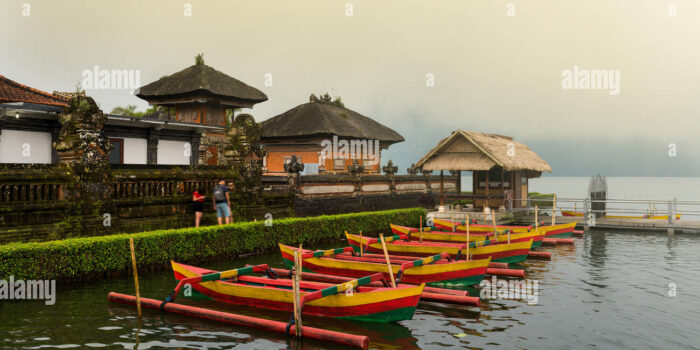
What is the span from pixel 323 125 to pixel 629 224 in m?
21.3

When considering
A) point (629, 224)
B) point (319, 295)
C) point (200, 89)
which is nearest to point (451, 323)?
point (319, 295)

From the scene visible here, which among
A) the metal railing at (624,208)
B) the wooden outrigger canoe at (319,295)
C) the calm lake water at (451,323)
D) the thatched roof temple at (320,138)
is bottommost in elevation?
the calm lake water at (451,323)

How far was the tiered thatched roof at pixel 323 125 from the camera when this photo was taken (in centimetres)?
3859

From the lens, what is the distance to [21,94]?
24094mm

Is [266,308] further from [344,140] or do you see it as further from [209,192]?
[344,140]

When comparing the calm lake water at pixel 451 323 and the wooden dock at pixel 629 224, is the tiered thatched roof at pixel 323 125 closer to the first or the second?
the wooden dock at pixel 629 224

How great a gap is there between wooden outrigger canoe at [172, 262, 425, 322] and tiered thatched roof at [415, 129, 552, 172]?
714 inches

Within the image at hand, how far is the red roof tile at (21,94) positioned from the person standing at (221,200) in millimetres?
9427

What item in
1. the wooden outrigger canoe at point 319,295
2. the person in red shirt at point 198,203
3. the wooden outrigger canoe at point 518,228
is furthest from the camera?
the wooden outrigger canoe at point 518,228

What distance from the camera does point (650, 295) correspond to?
531 inches

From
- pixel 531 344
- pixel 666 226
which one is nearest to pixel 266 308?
pixel 531 344

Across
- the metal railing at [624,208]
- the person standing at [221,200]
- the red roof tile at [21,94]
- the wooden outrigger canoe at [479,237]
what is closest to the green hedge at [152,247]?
the person standing at [221,200]

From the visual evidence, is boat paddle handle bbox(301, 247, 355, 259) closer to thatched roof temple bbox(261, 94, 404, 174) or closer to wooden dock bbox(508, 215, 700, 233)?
wooden dock bbox(508, 215, 700, 233)

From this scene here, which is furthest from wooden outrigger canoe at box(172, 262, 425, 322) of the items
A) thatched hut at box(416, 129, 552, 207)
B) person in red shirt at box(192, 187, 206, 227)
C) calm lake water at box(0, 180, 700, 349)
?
thatched hut at box(416, 129, 552, 207)
